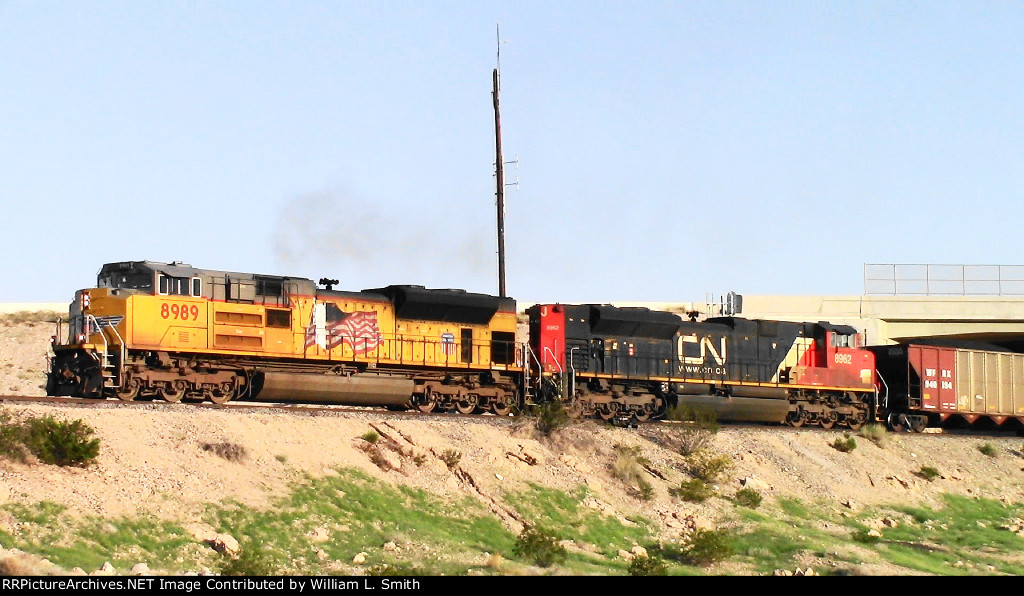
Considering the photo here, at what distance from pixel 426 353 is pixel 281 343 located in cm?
383

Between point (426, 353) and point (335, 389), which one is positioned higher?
point (426, 353)

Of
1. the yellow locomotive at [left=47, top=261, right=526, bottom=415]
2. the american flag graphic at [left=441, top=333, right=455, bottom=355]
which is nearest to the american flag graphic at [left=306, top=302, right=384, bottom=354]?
the yellow locomotive at [left=47, top=261, right=526, bottom=415]

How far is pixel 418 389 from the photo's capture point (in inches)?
1077

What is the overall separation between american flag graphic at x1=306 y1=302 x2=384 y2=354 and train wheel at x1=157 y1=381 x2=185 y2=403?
3108mm

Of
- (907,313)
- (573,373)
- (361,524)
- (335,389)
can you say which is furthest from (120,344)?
(907,313)

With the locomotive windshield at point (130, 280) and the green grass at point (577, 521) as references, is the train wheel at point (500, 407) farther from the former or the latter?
the locomotive windshield at point (130, 280)

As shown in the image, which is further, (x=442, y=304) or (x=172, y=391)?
(x=442, y=304)

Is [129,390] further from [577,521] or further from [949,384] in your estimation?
[949,384]

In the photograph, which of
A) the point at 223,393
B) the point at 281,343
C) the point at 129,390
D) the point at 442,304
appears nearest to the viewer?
the point at 129,390

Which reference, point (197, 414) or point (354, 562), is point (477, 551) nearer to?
point (354, 562)

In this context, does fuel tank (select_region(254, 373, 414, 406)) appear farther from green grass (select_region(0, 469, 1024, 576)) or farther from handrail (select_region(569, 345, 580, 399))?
green grass (select_region(0, 469, 1024, 576))

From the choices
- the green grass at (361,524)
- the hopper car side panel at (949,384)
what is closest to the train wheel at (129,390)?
the green grass at (361,524)

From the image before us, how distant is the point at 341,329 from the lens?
86.5 ft

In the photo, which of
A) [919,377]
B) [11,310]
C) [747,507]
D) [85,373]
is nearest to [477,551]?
[747,507]
